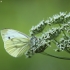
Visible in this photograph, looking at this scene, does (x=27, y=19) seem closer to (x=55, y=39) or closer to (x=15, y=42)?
(x=15, y=42)

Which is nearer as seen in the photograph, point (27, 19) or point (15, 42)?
point (15, 42)

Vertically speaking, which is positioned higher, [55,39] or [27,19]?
[27,19]

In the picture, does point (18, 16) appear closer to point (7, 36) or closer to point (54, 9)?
point (54, 9)

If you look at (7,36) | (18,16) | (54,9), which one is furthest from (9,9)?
(7,36)

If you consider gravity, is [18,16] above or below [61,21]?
above

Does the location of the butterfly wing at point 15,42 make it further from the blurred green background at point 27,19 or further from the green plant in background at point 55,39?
the blurred green background at point 27,19

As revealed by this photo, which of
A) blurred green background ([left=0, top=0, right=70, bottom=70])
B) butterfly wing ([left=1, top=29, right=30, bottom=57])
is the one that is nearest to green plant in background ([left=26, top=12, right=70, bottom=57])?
butterfly wing ([left=1, top=29, right=30, bottom=57])

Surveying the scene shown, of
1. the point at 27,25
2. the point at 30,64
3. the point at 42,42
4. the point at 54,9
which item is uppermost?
the point at 54,9

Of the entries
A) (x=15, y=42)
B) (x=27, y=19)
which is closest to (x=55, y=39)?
(x=15, y=42)
